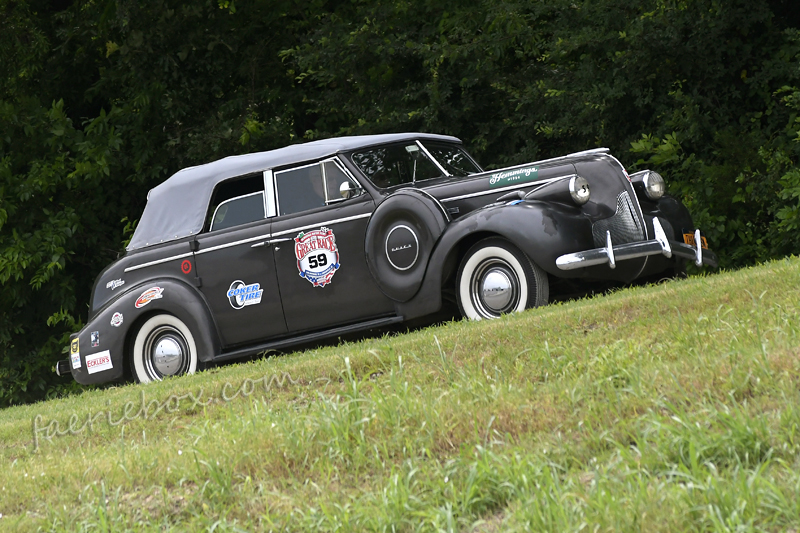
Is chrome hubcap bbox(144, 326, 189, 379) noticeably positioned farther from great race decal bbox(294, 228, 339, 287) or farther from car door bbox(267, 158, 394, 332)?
great race decal bbox(294, 228, 339, 287)

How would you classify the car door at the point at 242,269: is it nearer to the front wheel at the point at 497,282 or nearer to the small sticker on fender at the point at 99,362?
the small sticker on fender at the point at 99,362

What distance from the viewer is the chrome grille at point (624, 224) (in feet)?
23.7

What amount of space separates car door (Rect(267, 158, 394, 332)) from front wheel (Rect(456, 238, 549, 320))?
2.49 feet

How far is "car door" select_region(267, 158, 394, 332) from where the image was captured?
771 cm

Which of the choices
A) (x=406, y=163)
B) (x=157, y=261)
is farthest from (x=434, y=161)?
(x=157, y=261)

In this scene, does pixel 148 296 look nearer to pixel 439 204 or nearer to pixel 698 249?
pixel 439 204

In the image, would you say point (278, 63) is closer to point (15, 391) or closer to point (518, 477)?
point (15, 391)

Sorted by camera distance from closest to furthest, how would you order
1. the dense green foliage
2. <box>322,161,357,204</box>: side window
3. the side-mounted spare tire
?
the side-mounted spare tire < <box>322,161,357,204</box>: side window < the dense green foliage

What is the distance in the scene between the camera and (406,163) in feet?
27.1

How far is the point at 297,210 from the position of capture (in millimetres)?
8078

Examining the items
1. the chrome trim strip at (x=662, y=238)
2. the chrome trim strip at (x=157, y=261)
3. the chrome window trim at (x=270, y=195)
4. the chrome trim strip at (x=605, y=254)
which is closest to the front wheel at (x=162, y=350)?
the chrome trim strip at (x=157, y=261)

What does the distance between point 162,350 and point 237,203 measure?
158 cm

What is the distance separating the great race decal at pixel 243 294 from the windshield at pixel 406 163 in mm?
1444

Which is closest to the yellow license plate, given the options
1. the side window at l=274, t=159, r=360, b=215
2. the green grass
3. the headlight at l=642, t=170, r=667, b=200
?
the headlight at l=642, t=170, r=667, b=200
